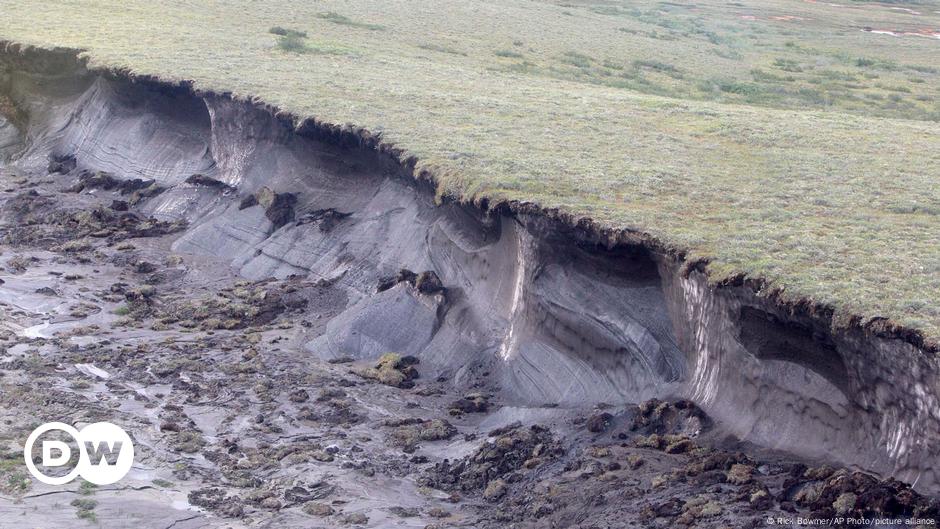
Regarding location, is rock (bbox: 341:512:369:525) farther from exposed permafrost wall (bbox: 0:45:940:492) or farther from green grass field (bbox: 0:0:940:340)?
green grass field (bbox: 0:0:940:340)

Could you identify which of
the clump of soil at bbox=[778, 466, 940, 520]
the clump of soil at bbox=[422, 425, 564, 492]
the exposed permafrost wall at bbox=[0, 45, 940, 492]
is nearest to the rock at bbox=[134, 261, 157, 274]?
the exposed permafrost wall at bbox=[0, 45, 940, 492]

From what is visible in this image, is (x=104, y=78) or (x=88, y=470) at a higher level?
(x=104, y=78)

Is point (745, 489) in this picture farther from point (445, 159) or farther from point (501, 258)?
point (445, 159)

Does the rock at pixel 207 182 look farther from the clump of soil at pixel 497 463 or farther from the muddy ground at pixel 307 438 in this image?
the clump of soil at pixel 497 463

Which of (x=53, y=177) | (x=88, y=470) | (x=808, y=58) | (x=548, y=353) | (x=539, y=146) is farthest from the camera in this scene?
(x=808, y=58)

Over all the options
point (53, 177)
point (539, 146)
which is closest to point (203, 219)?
point (53, 177)

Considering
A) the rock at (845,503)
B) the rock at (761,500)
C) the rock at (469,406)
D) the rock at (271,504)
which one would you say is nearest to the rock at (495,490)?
the rock at (271,504)
